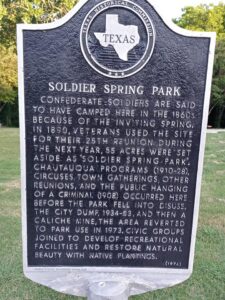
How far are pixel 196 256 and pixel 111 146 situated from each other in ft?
8.09

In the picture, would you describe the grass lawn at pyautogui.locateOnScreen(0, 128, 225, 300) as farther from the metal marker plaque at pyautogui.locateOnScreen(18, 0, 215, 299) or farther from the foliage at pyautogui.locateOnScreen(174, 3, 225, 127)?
the foliage at pyautogui.locateOnScreen(174, 3, 225, 127)

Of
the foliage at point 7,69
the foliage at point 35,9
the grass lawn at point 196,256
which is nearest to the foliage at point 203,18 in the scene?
the foliage at point 7,69

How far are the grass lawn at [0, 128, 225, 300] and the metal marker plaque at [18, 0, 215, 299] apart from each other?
1.04 metres

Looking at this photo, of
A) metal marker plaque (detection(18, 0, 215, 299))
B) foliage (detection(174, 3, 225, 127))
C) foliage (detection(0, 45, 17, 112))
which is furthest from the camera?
foliage (detection(174, 3, 225, 127))

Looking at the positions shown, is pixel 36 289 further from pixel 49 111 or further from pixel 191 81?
pixel 191 81

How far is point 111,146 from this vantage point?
2.79m

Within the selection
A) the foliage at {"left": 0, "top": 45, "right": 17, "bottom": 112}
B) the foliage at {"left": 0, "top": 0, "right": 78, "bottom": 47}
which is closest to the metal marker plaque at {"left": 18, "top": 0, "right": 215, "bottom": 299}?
the foliage at {"left": 0, "top": 0, "right": 78, "bottom": 47}

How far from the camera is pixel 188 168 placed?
112 inches

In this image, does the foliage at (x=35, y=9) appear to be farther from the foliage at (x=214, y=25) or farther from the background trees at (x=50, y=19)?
the foliage at (x=214, y=25)

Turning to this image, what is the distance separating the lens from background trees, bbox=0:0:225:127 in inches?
362

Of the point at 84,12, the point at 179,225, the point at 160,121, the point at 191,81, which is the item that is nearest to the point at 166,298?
the point at 179,225

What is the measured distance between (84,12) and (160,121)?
93cm

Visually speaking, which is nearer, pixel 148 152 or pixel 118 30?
pixel 118 30

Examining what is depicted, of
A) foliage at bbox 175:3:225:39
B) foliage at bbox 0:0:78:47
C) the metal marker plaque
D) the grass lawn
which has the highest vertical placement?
foliage at bbox 175:3:225:39
